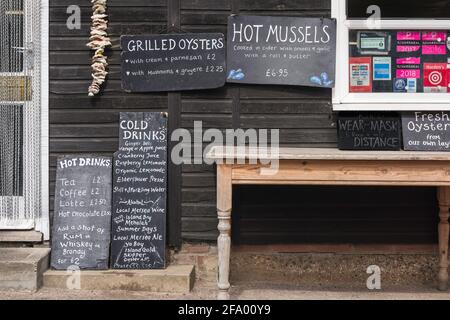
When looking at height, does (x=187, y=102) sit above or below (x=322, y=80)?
below

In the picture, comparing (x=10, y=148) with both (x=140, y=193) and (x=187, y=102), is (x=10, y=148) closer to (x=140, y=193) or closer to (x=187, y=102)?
(x=140, y=193)

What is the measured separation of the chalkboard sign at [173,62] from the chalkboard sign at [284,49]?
0.15 metres

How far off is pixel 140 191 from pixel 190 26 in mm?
1522

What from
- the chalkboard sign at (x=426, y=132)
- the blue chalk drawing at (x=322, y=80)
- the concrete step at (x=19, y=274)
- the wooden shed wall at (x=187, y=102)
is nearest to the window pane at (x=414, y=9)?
the wooden shed wall at (x=187, y=102)

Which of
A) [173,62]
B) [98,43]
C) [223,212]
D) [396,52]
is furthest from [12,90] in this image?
[396,52]

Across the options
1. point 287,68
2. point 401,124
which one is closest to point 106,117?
point 287,68

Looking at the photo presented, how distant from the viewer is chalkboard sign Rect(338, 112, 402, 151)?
546 centimetres

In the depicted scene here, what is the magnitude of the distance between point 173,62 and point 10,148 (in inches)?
65.1

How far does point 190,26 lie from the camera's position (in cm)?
551

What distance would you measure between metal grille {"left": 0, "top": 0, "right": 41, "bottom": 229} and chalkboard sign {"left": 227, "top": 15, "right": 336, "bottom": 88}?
5.77 feet

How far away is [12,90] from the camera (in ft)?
18.2

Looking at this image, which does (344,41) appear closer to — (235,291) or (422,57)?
(422,57)

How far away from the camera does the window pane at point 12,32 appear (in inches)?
218

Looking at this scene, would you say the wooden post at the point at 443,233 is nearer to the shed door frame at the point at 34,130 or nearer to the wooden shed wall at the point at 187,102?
the wooden shed wall at the point at 187,102
